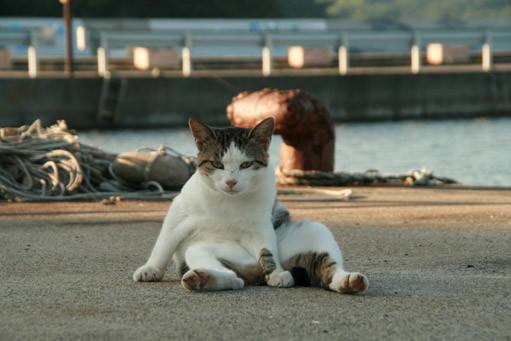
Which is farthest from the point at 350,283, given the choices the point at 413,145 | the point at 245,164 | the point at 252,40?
the point at 252,40

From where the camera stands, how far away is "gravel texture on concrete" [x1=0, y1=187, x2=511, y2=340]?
2.84 meters

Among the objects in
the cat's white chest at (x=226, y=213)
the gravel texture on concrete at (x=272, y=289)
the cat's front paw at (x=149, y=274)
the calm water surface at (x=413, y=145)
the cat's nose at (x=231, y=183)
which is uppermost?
the cat's nose at (x=231, y=183)

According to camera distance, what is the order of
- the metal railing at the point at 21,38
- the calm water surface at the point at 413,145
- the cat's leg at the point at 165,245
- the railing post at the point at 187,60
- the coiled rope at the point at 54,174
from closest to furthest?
the cat's leg at the point at 165,245 → the coiled rope at the point at 54,174 → the calm water surface at the point at 413,145 → the metal railing at the point at 21,38 → the railing post at the point at 187,60

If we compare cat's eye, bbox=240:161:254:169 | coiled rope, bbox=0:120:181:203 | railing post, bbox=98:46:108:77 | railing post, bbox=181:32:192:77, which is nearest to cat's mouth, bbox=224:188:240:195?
cat's eye, bbox=240:161:254:169

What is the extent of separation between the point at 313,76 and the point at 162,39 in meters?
4.84

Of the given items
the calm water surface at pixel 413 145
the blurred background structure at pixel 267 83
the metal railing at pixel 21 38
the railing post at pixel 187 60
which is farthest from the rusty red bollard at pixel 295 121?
the metal railing at pixel 21 38

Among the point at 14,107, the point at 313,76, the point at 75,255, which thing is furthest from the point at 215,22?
the point at 75,255

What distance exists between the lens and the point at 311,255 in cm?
347

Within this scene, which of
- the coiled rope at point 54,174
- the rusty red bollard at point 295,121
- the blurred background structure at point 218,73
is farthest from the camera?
the blurred background structure at point 218,73

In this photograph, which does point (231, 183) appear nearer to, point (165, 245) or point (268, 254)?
point (268, 254)

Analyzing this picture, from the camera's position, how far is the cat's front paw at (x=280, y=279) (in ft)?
11.3

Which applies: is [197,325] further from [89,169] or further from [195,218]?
[89,169]

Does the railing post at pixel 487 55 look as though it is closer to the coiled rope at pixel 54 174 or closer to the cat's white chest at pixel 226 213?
the coiled rope at pixel 54 174

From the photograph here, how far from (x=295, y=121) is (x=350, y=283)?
4228 mm
